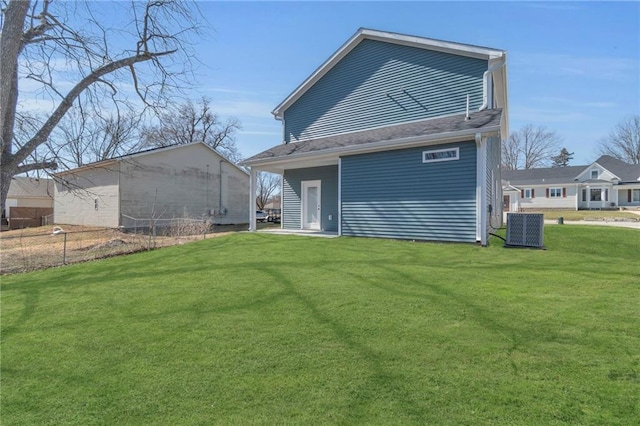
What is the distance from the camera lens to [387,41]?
12.0 meters

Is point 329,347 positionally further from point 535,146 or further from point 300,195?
point 535,146

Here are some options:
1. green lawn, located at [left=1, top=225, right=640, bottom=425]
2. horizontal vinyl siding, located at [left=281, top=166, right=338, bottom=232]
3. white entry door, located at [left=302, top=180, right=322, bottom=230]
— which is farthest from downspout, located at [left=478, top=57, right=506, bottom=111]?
white entry door, located at [left=302, top=180, right=322, bottom=230]

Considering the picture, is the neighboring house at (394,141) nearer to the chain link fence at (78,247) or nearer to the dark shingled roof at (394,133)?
the dark shingled roof at (394,133)

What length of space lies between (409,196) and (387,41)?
5991mm

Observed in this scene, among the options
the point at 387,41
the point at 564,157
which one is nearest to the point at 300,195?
the point at 387,41

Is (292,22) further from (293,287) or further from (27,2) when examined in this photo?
(293,287)

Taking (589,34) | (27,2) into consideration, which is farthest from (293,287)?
(589,34)

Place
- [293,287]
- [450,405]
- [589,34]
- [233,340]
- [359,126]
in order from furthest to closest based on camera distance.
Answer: [359,126], [589,34], [293,287], [233,340], [450,405]

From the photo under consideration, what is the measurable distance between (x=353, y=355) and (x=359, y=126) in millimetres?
10767

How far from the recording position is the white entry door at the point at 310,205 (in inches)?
538

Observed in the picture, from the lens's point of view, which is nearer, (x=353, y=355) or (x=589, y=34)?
(x=353, y=355)

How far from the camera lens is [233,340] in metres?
3.46

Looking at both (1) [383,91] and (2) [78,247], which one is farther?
(2) [78,247]

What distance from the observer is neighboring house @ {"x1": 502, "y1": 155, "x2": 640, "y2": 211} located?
3722 cm
